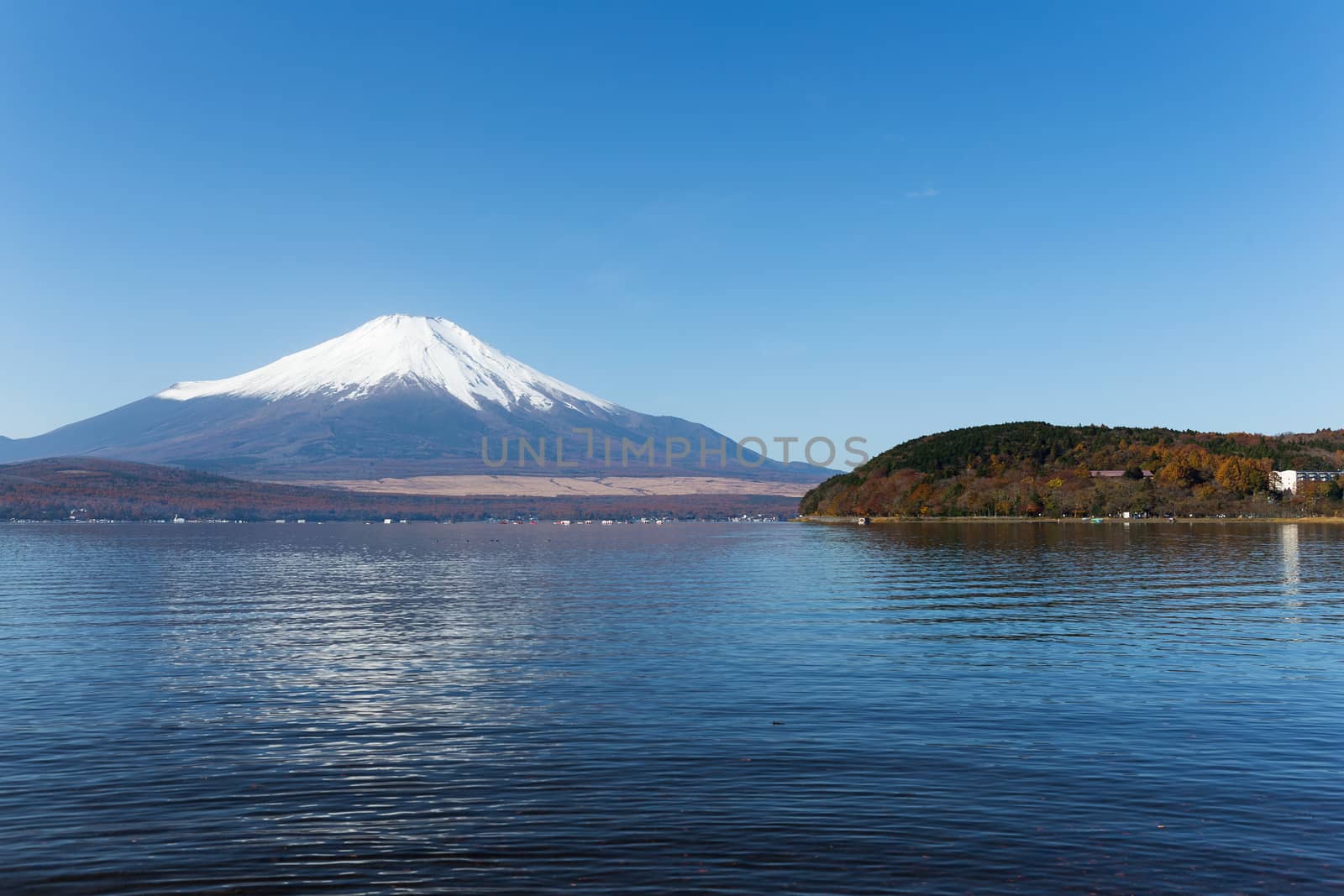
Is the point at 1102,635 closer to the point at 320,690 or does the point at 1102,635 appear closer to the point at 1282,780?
the point at 1282,780

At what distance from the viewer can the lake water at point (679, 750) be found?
18875 millimetres

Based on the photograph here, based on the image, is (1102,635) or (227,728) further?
(1102,635)

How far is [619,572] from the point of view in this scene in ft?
348

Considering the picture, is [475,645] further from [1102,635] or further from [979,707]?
[1102,635]

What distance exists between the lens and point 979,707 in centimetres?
3266

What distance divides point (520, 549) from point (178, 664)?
136 metres

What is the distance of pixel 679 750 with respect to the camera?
2700 centimetres

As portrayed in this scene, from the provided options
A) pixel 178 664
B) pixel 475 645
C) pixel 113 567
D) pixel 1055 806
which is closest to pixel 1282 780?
pixel 1055 806

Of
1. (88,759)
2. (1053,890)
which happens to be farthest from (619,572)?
(1053,890)

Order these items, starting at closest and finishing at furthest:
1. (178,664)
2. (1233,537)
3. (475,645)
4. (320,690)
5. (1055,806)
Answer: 1. (1055,806)
2. (320,690)
3. (178,664)
4. (475,645)
5. (1233,537)

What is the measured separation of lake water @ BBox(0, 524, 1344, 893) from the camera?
18875 millimetres

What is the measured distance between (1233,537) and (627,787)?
6436 inches

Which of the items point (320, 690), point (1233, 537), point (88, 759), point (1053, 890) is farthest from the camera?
point (1233, 537)

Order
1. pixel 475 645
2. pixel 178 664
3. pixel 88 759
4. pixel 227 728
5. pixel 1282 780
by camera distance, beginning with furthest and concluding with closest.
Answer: pixel 475 645, pixel 178 664, pixel 227 728, pixel 88 759, pixel 1282 780
